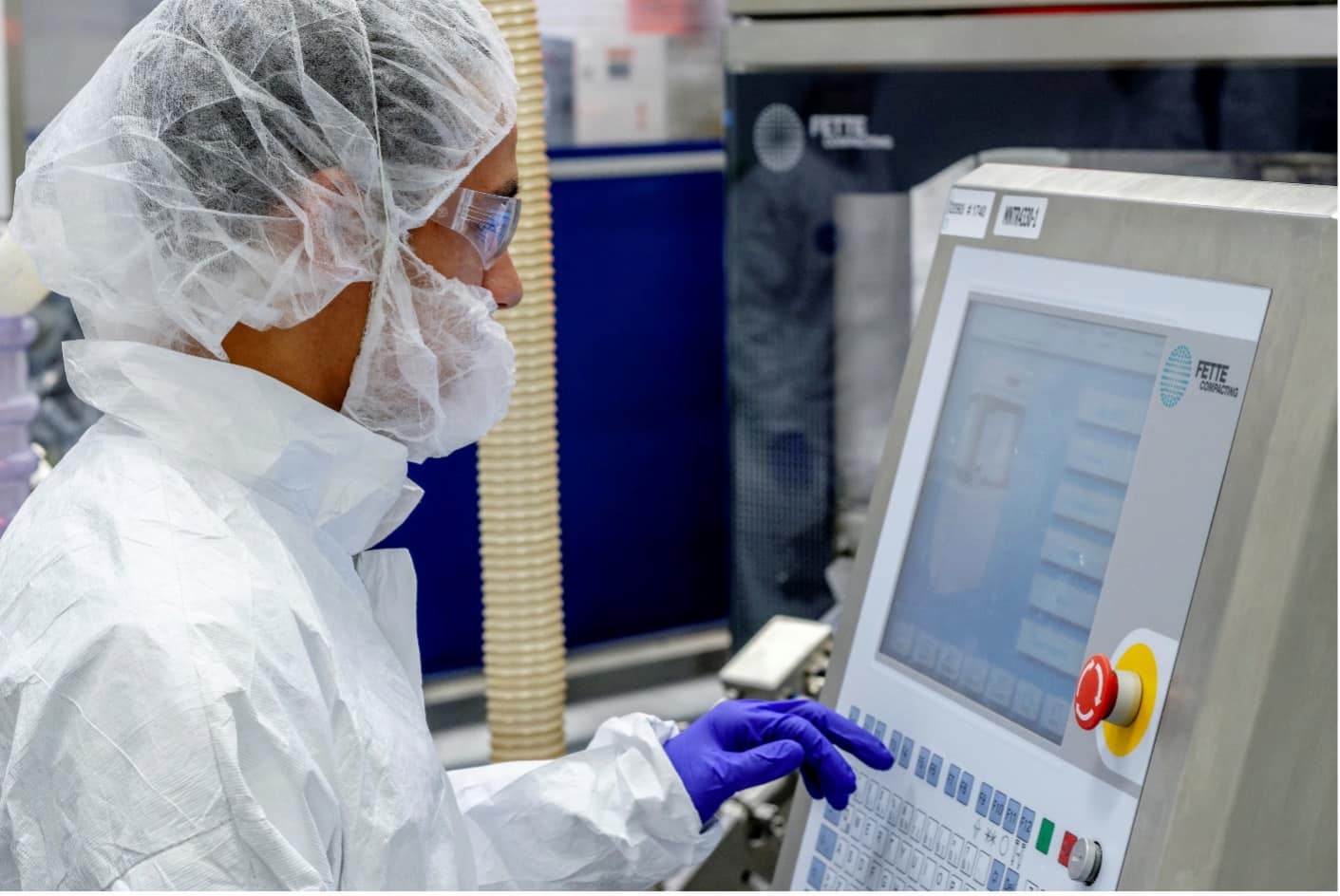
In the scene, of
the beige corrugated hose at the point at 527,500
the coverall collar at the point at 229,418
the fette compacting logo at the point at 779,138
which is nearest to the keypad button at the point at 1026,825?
the coverall collar at the point at 229,418

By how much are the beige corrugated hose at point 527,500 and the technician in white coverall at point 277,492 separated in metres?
0.44

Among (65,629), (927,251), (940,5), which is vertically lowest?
(65,629)

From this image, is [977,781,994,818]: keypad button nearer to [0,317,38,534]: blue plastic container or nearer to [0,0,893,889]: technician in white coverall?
[0,0,893,889]: technician in white coverall

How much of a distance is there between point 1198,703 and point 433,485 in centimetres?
158

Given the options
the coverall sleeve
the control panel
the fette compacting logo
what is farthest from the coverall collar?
the fette compacting logo

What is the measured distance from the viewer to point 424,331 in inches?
38.7

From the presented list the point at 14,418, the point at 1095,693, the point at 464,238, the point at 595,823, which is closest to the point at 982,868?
the point at 1095,693

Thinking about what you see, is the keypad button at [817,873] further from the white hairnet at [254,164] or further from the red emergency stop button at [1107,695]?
the white hairnet at [254,164]

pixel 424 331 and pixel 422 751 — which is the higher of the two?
pixel 424 331

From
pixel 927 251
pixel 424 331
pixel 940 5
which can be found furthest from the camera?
pixel 927 251

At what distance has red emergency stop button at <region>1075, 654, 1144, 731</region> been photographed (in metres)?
0.77

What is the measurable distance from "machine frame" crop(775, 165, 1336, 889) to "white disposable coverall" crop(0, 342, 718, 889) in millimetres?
393

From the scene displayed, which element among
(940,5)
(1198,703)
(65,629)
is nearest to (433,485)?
(940,5)

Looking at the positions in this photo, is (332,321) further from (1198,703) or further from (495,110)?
(1198,703)
